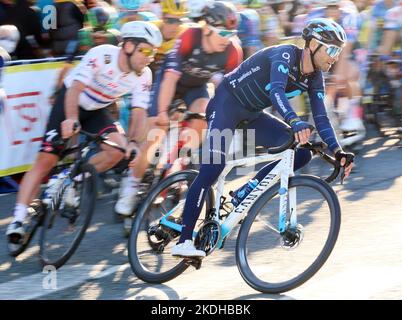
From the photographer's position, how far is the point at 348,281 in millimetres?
6422

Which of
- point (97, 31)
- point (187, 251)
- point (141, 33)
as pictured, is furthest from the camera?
point (97, 31)

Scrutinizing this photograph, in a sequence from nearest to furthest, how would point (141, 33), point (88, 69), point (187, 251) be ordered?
point (187, 251) → point (141, 33) → point (88, 69)

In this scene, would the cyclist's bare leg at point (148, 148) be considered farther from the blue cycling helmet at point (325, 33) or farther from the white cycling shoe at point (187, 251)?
the blue cycling helmet at point (325, 33)

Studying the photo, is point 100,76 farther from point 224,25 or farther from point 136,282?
point 136,282

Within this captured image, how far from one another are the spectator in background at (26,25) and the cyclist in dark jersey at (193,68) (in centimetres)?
291

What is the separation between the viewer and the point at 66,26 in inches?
441

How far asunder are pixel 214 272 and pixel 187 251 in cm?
41

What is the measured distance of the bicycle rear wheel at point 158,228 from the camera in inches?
265

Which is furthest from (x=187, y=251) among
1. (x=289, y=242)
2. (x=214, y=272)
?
(x=289, y=242)

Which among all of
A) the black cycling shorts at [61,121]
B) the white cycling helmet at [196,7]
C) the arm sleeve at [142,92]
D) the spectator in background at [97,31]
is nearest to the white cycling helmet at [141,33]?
the arm sleeve at [142,92]

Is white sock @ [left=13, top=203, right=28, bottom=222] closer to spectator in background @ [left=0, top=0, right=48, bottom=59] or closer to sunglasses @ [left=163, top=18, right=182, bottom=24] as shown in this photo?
sunglasses @ [left=163, top=18, right=182, bottom=24]

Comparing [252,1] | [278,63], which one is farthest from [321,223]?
[252,1]

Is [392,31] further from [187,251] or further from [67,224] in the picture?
[187,251]

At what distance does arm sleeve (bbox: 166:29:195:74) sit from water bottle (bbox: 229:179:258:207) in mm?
2066
